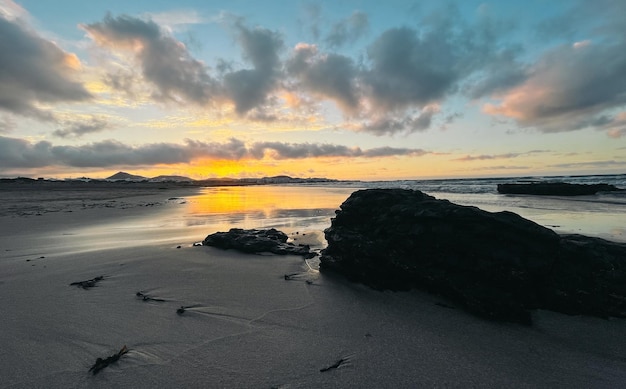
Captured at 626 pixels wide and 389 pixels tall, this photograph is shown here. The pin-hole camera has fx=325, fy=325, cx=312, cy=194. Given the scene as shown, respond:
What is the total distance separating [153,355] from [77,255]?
6.12m

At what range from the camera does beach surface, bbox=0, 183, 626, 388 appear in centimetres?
315

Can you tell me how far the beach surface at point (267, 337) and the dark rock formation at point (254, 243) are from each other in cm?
150

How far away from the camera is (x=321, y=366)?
333 cm

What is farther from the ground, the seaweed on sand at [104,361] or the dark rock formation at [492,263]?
A: the dark rock formation at [492,263]

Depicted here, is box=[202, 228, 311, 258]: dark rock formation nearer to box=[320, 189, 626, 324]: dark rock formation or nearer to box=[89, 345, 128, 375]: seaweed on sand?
box=[320, 189, 626, 324]: dark rock formation

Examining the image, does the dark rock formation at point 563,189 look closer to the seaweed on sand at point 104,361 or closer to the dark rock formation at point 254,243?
the dark rock formation at point 254,243

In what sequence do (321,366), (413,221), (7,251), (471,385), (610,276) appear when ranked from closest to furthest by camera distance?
(471,385) → (321,366) → (610,276) → (413,221) → (7,251)

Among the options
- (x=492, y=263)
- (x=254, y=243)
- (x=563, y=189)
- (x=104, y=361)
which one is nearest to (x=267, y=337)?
(x=104, y=361)

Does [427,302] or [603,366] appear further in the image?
[427,302]

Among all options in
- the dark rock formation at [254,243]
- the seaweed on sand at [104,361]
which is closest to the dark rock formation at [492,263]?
the dark rock formation at [254,243]

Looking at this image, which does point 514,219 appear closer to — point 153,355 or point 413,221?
point 413,221

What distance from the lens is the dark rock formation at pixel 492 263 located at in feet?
14.8

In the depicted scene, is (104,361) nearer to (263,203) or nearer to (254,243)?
(254,243)

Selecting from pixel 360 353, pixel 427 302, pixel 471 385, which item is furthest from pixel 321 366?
pixel 427 302
